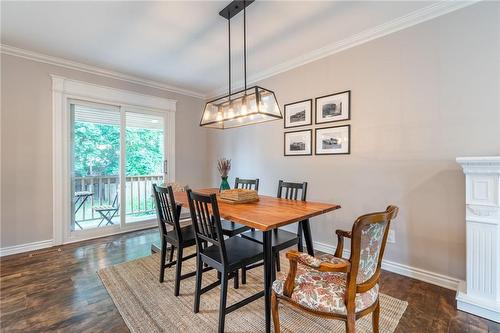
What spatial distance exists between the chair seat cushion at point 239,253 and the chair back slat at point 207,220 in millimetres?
79

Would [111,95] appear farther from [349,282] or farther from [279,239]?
[349,282]

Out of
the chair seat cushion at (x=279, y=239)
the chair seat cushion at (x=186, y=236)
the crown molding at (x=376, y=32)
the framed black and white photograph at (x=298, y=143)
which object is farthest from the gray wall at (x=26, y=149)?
the framed black and white photograph at (x=298, y=143)

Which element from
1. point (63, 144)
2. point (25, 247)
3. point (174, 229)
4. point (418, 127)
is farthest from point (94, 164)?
point (418, 127)

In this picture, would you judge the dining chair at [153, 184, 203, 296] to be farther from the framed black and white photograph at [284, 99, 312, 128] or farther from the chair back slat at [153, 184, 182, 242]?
the framed black and white photograph at [284, 99, 312, 128]

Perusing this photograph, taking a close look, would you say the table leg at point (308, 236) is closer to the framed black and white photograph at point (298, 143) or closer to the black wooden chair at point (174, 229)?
the black wooden chair at point (174, 229)

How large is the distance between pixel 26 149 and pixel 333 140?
157 inches

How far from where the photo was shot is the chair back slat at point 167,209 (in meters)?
2.06

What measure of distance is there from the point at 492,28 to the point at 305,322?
2810 millimetres

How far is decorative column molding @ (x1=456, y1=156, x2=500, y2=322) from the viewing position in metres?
1.70

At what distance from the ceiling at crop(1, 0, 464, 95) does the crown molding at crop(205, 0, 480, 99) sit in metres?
0.04

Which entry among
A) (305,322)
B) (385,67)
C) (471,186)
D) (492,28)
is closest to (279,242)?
(305,322)

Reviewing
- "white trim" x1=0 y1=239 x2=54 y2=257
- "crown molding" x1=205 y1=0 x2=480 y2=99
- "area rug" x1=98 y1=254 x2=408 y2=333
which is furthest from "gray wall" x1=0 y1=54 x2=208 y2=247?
"crown molding" x1=205 y1=0 x2=480 y2=99

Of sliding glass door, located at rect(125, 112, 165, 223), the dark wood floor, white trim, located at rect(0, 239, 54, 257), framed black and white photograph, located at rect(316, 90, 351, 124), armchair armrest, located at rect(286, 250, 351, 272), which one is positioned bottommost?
the dark wood floor

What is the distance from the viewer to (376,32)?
2.53m
